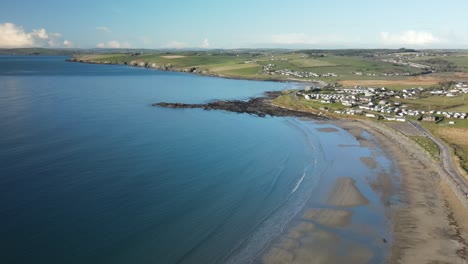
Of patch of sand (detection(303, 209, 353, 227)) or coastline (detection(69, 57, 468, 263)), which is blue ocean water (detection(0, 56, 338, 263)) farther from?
coastline (detection(69, 57, 468, 263))

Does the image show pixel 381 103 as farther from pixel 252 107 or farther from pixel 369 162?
pixel 369 162

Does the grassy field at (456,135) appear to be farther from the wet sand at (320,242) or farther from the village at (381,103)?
the wet sand at (320,242)

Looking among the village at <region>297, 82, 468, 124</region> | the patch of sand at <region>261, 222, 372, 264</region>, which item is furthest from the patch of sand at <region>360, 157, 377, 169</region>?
the village at <region>297, 82, 468, 124</region>

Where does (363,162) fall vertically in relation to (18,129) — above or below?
below

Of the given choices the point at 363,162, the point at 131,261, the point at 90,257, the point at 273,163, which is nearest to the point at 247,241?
the point at 131,261

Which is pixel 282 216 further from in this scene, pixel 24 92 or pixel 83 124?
pixel 24 92
